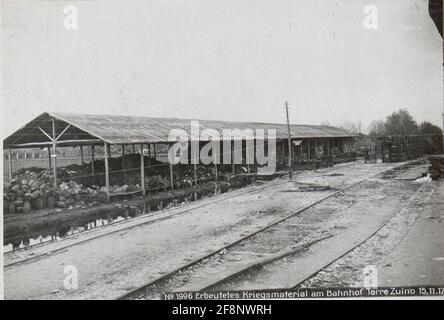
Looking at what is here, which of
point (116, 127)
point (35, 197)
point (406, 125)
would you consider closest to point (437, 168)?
point (406, 125)

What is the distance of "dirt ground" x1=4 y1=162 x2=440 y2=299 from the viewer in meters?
6.39

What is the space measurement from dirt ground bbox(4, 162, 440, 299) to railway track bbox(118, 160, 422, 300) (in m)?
0.26

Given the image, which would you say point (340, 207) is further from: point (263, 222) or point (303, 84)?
point (303, 84)

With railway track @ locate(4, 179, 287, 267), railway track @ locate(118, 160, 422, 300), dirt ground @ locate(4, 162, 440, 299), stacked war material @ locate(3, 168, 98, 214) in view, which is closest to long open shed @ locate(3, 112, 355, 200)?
stacked war material @ locate(3, 168, 98, 214)

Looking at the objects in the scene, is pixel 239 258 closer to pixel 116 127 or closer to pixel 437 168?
pixel 116 127

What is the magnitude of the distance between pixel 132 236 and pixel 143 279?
2.88 m

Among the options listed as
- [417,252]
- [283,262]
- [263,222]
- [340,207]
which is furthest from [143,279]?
[340,207]

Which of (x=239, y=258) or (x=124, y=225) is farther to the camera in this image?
(x=124, y=225)

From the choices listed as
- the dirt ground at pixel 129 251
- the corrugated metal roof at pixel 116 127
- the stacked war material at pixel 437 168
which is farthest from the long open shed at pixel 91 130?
the stacked war material at pixel 437 168

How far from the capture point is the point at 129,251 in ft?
26.1

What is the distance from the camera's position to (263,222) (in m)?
10.1

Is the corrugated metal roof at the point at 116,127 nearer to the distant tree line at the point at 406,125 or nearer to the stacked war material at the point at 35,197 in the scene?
the stacked war material at the point at 35,197

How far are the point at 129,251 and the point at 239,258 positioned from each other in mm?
2464

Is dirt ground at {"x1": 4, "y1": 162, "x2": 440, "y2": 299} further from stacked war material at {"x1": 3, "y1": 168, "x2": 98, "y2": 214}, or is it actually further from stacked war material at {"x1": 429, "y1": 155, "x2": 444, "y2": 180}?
stacked war material at {"x1": 429, "y1": 155, "x2": 444, "y2": 180}
